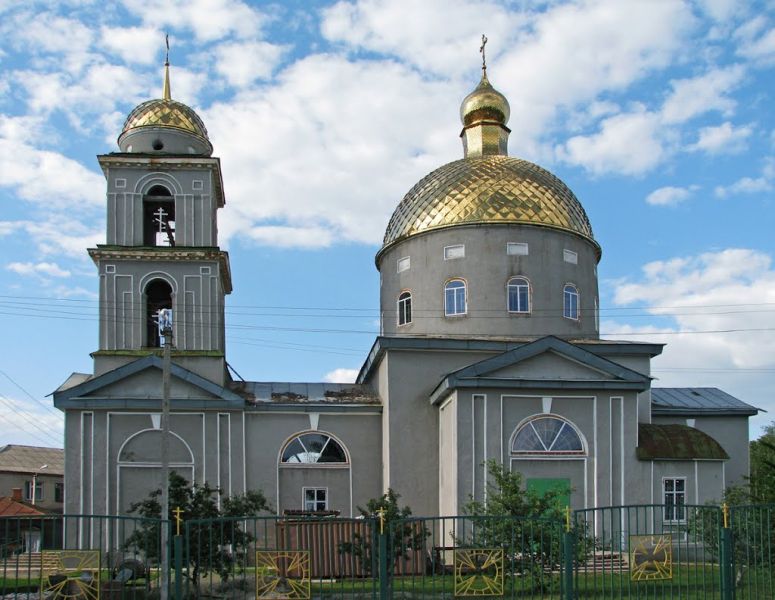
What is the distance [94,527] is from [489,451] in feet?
29.5

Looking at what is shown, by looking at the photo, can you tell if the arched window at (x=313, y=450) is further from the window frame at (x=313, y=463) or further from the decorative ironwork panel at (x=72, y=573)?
the decorative ironwork panel at (x=72, y=573)

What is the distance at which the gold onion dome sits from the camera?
25688 millimetres

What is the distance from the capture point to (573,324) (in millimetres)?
25656

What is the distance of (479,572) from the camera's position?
12422 millimetres

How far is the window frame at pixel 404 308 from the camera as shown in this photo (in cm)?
2612

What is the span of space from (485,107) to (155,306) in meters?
11.7

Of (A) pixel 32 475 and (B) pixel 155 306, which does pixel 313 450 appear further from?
(A) pixel 32 475

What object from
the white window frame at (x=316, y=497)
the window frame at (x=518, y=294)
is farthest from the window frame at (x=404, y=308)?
the white window frame at (x=316, y=497)

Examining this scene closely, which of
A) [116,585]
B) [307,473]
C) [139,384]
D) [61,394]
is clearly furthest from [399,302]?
[116,585]

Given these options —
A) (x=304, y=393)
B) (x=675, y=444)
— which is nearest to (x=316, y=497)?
(x=304, y=393)

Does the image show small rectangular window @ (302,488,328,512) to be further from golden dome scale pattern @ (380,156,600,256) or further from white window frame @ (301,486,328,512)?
golden dome scale pattern @ (380,156,600,256)

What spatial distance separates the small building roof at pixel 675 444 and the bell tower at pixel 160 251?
1014 cm

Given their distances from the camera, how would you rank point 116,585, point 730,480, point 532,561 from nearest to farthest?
point 532,561, point 116,585, point 730,480

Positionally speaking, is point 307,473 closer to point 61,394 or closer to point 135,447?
point 135,447
